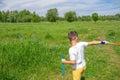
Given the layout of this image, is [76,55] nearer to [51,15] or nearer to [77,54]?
[77,54]

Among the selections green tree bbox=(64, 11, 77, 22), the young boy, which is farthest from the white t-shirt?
green tree bbox=(64, 11, 77, 22)

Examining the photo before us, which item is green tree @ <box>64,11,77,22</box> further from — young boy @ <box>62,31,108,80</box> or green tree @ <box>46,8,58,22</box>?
young boy @ <box>62,31,108,80</box>

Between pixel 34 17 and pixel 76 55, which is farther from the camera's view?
pixel 34 17

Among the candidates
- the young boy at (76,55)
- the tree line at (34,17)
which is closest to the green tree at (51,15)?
the tree line at (34,17)

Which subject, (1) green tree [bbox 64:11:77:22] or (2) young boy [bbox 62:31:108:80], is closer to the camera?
(2) young boy [bbox 62:31:108:80]

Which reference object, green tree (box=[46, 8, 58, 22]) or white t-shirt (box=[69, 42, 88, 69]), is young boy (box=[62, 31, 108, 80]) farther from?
green tree (box=[46, 8, 58, 22])

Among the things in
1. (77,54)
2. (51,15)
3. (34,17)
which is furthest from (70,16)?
(77,54)

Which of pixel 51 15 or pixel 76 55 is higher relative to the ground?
pixel 51 15

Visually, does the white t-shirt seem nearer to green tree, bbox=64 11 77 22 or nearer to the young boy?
the young boy

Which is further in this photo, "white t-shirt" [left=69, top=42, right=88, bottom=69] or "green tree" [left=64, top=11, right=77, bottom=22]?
"green tree" [left=64, top=11, right=77, bottom=22]

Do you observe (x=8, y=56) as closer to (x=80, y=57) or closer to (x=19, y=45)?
(x=19, y=45)

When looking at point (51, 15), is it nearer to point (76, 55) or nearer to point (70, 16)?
point (70, 16)

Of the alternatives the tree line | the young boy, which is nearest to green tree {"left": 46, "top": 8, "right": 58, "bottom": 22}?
the tree line

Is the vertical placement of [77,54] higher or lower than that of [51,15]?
lower
